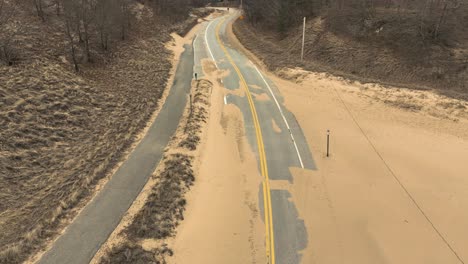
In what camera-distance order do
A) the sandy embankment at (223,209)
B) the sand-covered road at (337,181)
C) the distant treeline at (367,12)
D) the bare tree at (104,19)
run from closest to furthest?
the sandy embankment at (223,209), the sand-covered road at (337,181), the bare tree at (104,19), the distant treeline at (367,12)

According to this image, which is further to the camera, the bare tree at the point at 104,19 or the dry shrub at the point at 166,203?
the bare tree at the point at 104,19

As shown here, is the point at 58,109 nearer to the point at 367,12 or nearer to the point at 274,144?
the point at 274,144

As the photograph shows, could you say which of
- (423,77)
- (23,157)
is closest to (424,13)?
(423,77)

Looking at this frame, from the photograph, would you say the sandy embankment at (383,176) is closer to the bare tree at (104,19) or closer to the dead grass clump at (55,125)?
the dead grass clump at (55,125)

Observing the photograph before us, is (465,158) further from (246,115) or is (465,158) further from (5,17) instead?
(5,17)

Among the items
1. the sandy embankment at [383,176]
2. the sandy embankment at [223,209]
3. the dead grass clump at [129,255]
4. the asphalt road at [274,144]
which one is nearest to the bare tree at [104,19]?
the asphalt road at [274,144]

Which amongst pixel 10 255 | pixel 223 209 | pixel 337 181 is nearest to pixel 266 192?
pixel 223 209

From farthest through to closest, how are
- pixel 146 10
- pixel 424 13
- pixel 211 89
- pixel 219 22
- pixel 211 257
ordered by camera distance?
1. pixel 219 22
2. pixel 146 10
3. pixel 424 13
4. pixel 211 89
5. pixel 211 257

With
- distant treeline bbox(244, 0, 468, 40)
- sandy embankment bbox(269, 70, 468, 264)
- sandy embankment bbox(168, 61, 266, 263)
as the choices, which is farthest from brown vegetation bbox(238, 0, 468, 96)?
sandy embankment bbox(168, 61, 266, 263)
